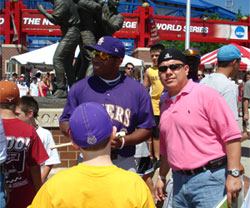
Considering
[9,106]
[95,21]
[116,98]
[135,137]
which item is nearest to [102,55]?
[116,98]

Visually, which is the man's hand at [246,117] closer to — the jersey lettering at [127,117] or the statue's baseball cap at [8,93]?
the jersey lettering at [127,117]

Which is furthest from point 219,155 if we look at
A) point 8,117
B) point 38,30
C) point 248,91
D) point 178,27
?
point 178,27

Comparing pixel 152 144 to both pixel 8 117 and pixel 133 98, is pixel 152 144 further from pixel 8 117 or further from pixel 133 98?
pixel 8 117

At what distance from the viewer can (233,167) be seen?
223 centimetres

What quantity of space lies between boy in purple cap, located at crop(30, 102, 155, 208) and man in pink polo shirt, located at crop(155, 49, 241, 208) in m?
0.86

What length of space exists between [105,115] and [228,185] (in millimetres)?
1124

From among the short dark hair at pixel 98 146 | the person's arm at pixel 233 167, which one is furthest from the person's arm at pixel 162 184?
the short dark hair at pixel 98 146

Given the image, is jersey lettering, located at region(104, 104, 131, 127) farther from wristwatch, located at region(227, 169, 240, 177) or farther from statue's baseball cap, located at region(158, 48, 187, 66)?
wristwatch, located at region(227, 169, 240, 177)

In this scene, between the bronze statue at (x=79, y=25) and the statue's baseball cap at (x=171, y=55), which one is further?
the bronze statue at (x=79, y=25)

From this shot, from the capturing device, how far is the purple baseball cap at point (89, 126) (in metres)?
1.58

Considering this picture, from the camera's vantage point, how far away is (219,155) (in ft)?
7.71

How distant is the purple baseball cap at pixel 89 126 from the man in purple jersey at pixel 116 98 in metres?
1.06

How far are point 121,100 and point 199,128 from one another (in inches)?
28.3

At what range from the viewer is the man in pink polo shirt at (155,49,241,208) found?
2.27m
